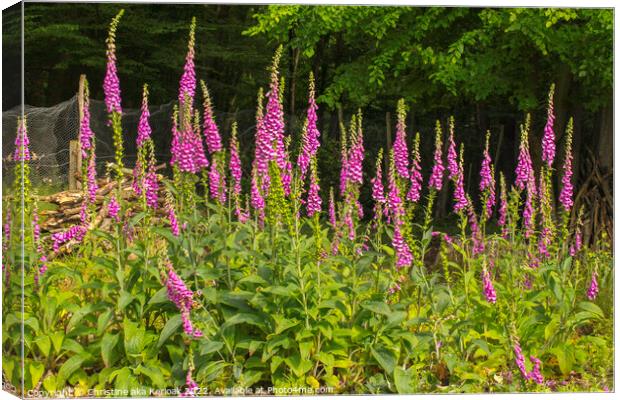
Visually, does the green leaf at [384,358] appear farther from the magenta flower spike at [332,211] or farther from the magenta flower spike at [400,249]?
the magenta flower spike at [332,211]

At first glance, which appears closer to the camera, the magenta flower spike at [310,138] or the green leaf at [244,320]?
the green leaf at [244,320]

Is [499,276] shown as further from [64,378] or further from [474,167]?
[64,378]

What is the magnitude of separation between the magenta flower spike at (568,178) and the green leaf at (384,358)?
6.40 ft

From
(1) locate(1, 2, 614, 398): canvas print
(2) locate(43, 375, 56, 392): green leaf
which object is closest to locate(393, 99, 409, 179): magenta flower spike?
(1) locate(1, 2, 614, 398): canvas print

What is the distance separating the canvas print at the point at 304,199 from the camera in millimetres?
6090

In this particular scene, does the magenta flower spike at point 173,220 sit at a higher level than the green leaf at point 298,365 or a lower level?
higher

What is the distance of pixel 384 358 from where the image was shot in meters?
6.14

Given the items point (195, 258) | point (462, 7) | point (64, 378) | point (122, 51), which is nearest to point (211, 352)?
point (195, 258)

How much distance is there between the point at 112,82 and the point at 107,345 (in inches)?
68.1

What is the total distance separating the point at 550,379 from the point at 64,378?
133 inches

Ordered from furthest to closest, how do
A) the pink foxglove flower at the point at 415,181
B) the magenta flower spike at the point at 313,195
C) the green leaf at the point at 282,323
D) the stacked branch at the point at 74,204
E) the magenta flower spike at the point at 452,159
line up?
the magenta flower spike at the point at 452,159
the stacked branch at the point at 74,204
the pink foxglove flower at the point at 415,181
the magenta flower spike at the point at 313,195
the green leaf at the point at 282,323

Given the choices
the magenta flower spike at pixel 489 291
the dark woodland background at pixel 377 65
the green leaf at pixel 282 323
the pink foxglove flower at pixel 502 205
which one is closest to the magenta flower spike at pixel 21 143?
the dark woodland background at pixel 377 65

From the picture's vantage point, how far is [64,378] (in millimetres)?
6117

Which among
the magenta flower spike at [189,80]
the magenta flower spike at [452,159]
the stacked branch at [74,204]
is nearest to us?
the magenta flower spike at [189,80]
